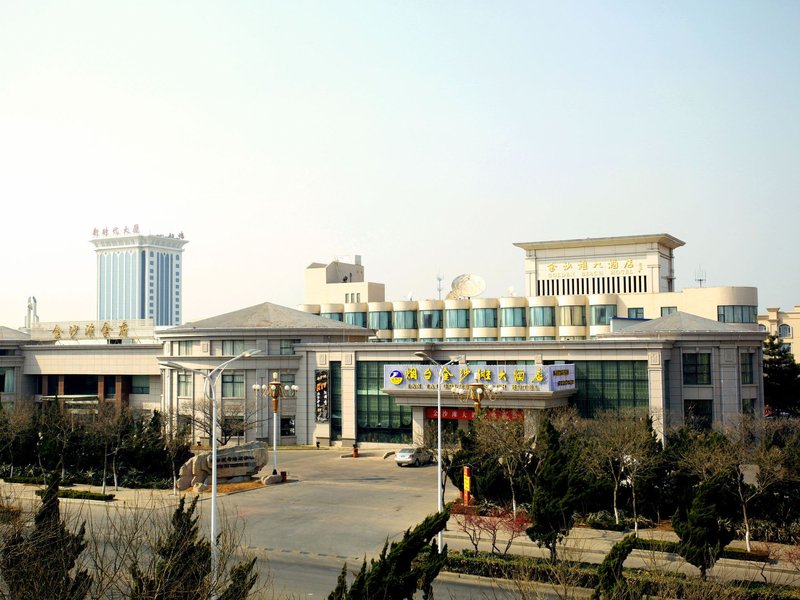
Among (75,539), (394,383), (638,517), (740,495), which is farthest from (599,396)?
(75,539)

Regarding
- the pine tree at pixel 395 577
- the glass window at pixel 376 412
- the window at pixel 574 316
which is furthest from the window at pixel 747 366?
the pine tree at pixel 395 577

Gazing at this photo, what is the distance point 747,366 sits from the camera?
53.0 m

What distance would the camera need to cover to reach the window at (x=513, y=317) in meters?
79.6

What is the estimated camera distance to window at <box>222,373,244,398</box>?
194 feet

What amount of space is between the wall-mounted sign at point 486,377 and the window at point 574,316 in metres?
26.0

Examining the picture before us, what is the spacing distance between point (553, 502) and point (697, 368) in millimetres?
28294

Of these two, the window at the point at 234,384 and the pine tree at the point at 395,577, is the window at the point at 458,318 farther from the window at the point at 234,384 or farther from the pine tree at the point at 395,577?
the pine tree at the point at 395,577

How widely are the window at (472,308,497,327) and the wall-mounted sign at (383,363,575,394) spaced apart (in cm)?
2686

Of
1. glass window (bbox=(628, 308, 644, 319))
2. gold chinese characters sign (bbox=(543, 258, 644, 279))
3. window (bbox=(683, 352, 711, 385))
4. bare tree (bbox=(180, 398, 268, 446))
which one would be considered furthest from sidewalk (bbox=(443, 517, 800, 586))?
gold chinese characters sign (bbox=(543, 258, 644, 279))

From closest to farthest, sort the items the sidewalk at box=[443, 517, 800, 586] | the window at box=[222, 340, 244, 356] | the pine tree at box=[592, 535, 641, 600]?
the pine tree at box=[592, 535, 641, 600]
the sidewalk at box=[443, 517, 800, 586]
the window at box=[222, 340, 244, 356]

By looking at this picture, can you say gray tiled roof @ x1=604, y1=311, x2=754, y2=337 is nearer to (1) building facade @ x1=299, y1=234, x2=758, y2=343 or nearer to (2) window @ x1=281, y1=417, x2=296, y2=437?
(1) building facade @ x1=299, y1=234, x2=758, y2=343

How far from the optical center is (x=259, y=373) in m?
59.0

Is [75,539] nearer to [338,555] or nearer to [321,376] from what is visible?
[338,555]

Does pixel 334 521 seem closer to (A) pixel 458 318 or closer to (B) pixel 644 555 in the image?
(B) pixel 644 555
